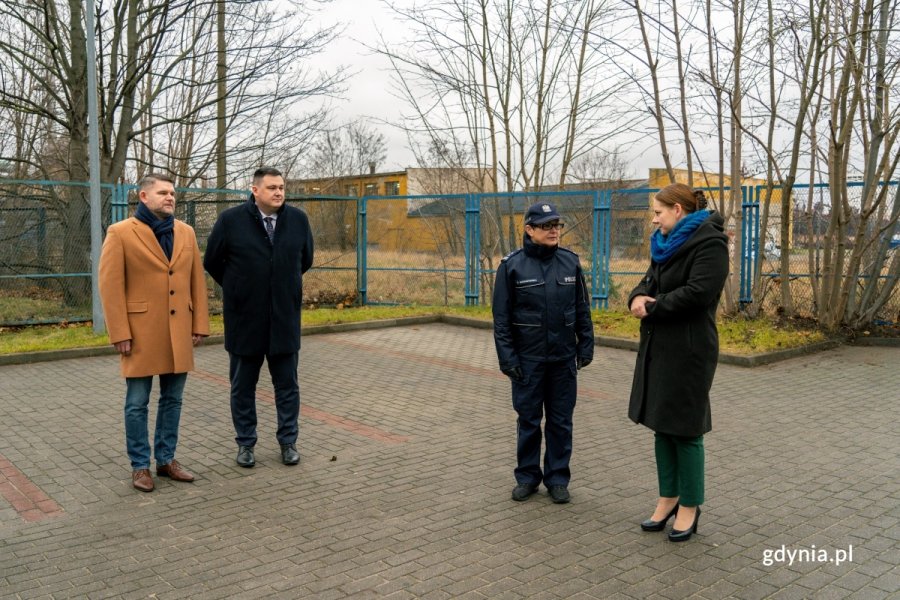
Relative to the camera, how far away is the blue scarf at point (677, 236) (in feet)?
14.2

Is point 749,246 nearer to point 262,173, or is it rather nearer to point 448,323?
point 448,323

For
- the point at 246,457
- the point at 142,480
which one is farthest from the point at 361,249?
the point at 142,480

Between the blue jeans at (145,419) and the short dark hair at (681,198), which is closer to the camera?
the short dark hair at (681,198)

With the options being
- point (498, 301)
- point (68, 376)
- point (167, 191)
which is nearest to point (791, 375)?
point (498, 301)

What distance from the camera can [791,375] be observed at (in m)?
9.43

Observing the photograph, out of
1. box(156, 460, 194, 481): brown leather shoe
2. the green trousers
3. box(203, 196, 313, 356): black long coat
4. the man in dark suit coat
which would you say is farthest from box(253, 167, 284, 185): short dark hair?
the green trousers

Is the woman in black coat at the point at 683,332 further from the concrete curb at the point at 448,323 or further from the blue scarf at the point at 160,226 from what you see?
the concrete curb at the point at 448,323

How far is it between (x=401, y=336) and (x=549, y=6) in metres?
7.31

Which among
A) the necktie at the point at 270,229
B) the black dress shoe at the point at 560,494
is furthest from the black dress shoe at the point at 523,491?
the necktie at the point at 270,229

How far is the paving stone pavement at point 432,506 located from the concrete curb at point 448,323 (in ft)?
5.33

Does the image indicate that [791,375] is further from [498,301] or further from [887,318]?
[498,301]

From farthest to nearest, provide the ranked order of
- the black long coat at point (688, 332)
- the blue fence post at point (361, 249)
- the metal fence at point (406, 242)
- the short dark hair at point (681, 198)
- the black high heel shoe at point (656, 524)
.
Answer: the blue fence post at point (361, 249)
the metal fence at point (406, 242)
the black high heel shoe at point (656, 524)
the short dark hair at point (681, 198)
the black long coat at point (688, 332)

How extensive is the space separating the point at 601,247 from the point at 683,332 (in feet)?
33.7

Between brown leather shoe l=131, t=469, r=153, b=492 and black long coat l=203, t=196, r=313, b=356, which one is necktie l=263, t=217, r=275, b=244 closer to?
black long coat l=203, t=196, r=313, b=356
